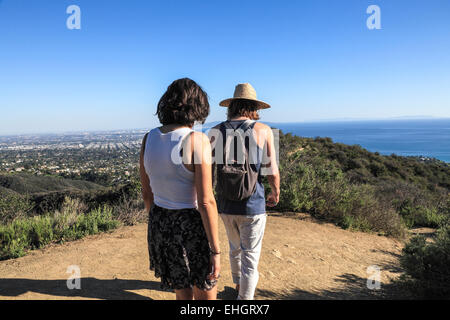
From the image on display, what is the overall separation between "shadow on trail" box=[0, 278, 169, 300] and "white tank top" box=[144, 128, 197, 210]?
5.63 feet

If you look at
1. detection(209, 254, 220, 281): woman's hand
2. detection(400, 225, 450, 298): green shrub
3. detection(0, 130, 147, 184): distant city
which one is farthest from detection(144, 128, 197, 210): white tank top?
detection(0, 130, 147, 184): distant city

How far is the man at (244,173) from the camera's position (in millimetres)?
2225

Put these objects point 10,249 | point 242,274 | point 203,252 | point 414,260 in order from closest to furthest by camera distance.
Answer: point 203,252 < point 242,274 < point 414,260 < point 10,249

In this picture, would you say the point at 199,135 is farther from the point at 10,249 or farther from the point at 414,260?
the point at 10,249

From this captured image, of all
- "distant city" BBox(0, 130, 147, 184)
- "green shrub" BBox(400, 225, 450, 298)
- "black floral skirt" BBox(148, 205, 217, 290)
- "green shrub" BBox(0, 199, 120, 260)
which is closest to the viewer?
"black floral skirt" BBox(148, 205, 217, 290)

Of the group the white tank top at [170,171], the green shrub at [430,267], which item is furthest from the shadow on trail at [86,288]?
the green shrub at [430,267]

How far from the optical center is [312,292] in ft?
10.6

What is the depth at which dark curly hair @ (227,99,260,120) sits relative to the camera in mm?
2490

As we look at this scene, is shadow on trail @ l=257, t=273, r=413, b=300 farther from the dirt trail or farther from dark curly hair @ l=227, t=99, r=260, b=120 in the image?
dark curly hair @ l=227, t=99, r=260, b=120

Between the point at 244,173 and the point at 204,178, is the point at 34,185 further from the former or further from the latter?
the point at 204,178

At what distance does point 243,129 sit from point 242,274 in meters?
1.23

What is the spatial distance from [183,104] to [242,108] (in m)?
0.96
